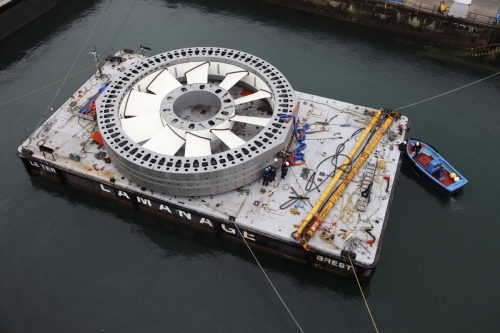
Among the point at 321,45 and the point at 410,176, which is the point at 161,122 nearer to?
the point at 410,176

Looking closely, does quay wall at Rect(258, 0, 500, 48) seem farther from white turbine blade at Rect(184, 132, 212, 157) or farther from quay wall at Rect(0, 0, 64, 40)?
quay wall at Rect(0, 0, 64, 40)

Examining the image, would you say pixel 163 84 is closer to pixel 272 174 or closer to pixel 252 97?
pixel 252 97

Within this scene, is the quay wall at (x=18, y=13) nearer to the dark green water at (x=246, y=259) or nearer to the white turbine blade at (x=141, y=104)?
the dark green water at (x=246, y=259)

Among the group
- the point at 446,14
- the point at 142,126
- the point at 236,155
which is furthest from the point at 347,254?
the point at 446,14

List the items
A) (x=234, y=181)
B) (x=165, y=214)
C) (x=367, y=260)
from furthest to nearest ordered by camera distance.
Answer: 1. (x=165, y=214)
2. (x=234, y=181)
3. (x=367, y=260)

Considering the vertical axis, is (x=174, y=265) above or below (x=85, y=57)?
below

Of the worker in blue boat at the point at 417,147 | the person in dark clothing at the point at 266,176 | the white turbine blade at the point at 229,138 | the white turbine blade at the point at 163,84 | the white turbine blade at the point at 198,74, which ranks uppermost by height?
the white turbine blade at the point at 198,74

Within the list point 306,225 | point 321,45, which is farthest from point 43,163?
point 321,45

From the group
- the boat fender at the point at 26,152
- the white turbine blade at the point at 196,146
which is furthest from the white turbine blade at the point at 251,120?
the boat fender at the point at 26,152
